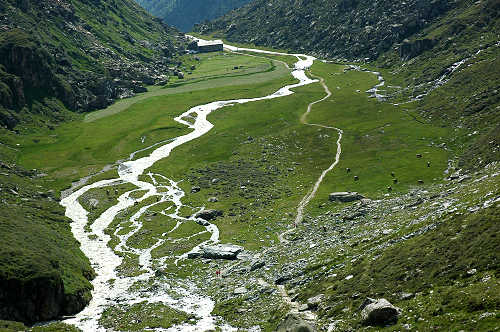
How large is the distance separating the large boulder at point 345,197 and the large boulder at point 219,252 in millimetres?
25513

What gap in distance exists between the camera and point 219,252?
8325 cm

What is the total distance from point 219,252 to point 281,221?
16.8 meters

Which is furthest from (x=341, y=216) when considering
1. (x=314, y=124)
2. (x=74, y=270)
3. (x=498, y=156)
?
(x=314, y=124)

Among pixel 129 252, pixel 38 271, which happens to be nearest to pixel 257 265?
pixel 129 252

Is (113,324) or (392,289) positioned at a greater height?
(392,289)

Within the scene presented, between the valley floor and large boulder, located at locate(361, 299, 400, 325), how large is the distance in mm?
1039

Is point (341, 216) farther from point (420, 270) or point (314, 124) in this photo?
point (314, 124)

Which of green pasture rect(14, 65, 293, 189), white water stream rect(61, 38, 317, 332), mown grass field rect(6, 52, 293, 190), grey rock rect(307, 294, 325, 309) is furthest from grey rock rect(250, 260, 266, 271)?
green pasture rect(14, 65, 293, 189)

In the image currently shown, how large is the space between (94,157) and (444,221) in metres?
124

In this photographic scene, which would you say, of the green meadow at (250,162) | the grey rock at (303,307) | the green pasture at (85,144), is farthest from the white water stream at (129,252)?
the green pasture at (85,144)

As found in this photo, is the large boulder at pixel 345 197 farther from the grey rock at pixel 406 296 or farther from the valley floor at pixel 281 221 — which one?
the grey rock at pixel 406 296

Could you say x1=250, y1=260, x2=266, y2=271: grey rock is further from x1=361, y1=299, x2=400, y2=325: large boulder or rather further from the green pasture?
the green pasture

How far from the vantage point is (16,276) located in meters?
62.5

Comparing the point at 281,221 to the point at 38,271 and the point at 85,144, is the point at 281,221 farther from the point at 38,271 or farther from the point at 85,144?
the point at 85,144
